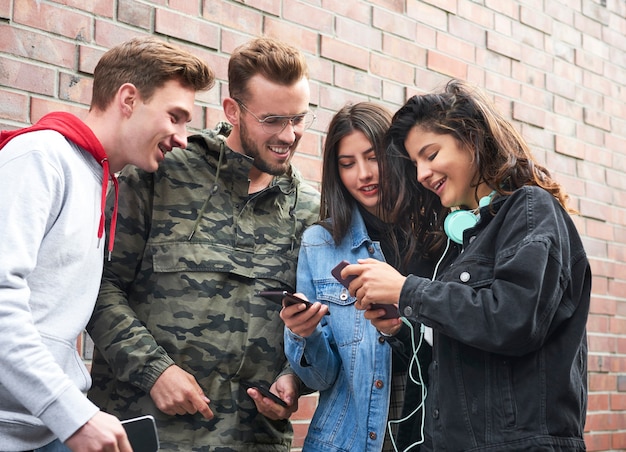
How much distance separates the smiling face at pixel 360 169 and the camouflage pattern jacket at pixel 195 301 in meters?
0.31

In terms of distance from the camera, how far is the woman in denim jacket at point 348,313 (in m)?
2.42

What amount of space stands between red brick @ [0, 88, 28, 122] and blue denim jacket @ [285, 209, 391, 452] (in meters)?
0.91

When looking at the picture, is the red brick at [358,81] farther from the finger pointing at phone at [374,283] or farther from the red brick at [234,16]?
the finger pointing at phone at [374,283]

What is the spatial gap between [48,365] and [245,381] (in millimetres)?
814

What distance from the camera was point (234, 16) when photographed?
3113 mm

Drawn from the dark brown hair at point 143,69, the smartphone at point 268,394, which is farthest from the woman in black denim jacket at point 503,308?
the dark brown hair at point 143,69

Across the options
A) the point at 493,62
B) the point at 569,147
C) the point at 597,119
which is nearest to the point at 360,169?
the point at 493,62

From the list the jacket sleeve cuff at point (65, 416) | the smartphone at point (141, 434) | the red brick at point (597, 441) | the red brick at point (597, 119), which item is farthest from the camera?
A: the red brick at point (597, 119)

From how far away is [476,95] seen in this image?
2336 mm

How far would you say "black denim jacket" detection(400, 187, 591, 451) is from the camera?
6.25 ft

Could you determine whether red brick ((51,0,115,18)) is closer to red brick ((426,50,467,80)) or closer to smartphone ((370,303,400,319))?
smartphone ((370,303,400,319))

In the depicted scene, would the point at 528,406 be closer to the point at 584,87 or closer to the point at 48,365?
the point at 48,365

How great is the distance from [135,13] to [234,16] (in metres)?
0.43

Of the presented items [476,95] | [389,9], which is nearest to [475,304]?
[476,95]
